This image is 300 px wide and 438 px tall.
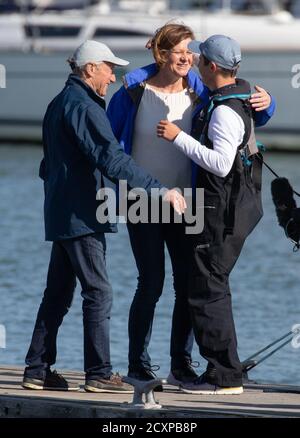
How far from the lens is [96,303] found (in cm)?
691

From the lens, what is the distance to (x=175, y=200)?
6.65m

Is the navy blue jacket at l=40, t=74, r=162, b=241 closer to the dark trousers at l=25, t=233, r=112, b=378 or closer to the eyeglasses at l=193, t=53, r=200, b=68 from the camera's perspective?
the dark trousers at l=25, t=233, r=112, b=378

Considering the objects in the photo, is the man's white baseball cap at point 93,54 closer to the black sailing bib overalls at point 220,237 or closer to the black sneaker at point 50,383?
the black sailing bib overalls at point 220,237

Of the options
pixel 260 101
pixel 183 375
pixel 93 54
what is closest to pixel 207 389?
pixel 183 375

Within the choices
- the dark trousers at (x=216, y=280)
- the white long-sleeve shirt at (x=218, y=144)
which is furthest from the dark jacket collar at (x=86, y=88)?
the dark trousers at (x=216, y=280)

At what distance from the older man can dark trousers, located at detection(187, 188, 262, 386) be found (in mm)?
278

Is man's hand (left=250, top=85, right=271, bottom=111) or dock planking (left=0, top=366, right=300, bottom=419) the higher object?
man's hand (left=250, top=85, right=271, bottom=111)

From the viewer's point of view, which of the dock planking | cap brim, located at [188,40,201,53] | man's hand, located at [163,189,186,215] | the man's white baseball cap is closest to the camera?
the dock planking

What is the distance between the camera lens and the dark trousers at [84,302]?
688 centimetres

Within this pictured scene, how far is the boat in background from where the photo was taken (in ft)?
85.5

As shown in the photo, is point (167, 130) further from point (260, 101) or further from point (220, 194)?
point (260, 101)

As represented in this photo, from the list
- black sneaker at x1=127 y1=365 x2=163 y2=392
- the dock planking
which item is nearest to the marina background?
black sneaker at x1=127 y1=365 x2=163 y2=392

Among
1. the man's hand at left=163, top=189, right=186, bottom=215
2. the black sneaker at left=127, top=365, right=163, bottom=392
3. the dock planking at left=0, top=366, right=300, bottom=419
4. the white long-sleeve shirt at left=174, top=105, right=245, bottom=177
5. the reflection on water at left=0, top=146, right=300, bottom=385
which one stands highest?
the white long-sleeve shirt at left=174, top=105, right=245, bottom=177

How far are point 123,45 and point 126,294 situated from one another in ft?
45.4
